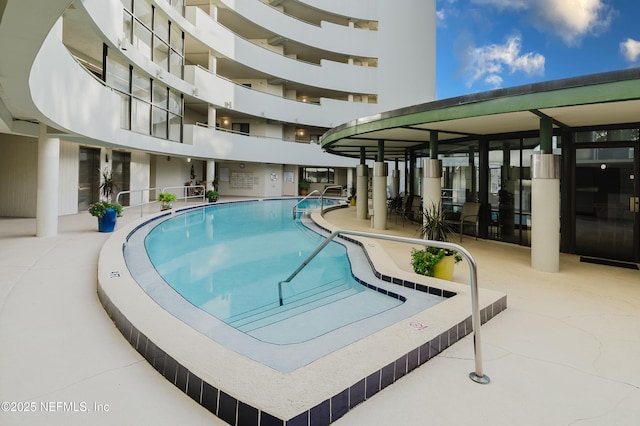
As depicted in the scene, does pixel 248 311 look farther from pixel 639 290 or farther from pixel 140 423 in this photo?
pixel 639 290

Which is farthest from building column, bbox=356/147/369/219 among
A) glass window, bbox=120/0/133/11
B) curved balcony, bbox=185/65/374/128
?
curved balcony, bbox=185/65/374/128

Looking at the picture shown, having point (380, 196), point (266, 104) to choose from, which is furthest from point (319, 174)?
point (380, 196)

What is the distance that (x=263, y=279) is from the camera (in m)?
6.52

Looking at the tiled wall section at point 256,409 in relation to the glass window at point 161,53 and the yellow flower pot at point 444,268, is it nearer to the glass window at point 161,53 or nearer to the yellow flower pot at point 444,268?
the yellow flower pot at point 444,268

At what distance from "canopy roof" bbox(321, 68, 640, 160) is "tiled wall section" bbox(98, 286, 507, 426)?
3.91 m

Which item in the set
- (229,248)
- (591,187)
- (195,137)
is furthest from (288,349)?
(195,137)

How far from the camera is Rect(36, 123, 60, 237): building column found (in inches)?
329

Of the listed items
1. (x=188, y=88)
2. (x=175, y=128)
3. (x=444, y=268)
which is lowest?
(x=444, y=268)

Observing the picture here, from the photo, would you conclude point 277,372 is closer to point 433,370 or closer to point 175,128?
point 433,370

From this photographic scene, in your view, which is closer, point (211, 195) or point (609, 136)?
point (609, 136)

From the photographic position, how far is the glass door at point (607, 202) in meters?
6.93

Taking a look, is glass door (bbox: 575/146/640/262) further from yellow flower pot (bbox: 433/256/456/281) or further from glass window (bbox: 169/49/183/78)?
glass window (bbox: 169/49/183/78)

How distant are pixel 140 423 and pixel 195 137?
1950 cm

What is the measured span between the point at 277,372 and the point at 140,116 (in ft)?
49.6
